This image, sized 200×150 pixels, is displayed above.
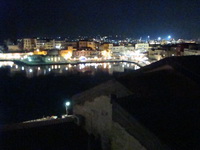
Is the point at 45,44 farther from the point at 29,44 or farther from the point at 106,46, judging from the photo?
the point at 106,46

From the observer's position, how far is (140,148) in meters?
0.98

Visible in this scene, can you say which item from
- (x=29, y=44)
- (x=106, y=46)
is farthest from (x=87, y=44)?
(x=29, y=44)

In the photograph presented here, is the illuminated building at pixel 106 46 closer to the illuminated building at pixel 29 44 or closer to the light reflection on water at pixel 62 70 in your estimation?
the illuminated building at pixel 29 44

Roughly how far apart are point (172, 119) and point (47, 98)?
5.36 meters

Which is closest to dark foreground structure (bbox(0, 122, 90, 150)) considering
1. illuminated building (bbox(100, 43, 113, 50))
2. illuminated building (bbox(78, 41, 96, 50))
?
illuminated building (bbox(100, 43, 113, 50))

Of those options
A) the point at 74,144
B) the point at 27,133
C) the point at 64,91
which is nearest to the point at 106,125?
the point at 74,144

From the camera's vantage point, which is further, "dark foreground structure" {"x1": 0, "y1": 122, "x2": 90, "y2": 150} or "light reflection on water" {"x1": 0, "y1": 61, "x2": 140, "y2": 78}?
"light reflection on water" {"x1": 0, "y1": 61, "x2": 140, "y2": 78}

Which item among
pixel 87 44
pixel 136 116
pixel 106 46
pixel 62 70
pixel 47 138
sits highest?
pixel 87 44

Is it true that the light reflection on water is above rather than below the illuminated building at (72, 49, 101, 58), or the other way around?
below

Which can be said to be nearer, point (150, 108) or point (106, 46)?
point (150, 108)

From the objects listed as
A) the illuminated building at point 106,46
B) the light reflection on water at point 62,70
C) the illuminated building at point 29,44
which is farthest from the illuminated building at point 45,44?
the light reflection on water at point 62,70

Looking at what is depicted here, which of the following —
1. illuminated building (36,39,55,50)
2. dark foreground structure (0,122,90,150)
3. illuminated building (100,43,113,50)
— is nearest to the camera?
dark foreground structure (0,122,90,150)

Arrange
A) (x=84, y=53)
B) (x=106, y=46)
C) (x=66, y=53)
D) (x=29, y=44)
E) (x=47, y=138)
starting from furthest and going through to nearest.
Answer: (x=29, y=44)
(x=106, y=46)
(x=84, y=53)
(x=66, y=53)
(x=47, y=138)

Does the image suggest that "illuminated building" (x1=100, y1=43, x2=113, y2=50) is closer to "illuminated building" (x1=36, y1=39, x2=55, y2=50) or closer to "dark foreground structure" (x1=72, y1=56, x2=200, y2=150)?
"illuminated building" (x1=36, y1=39, x2=55, y2=50)
